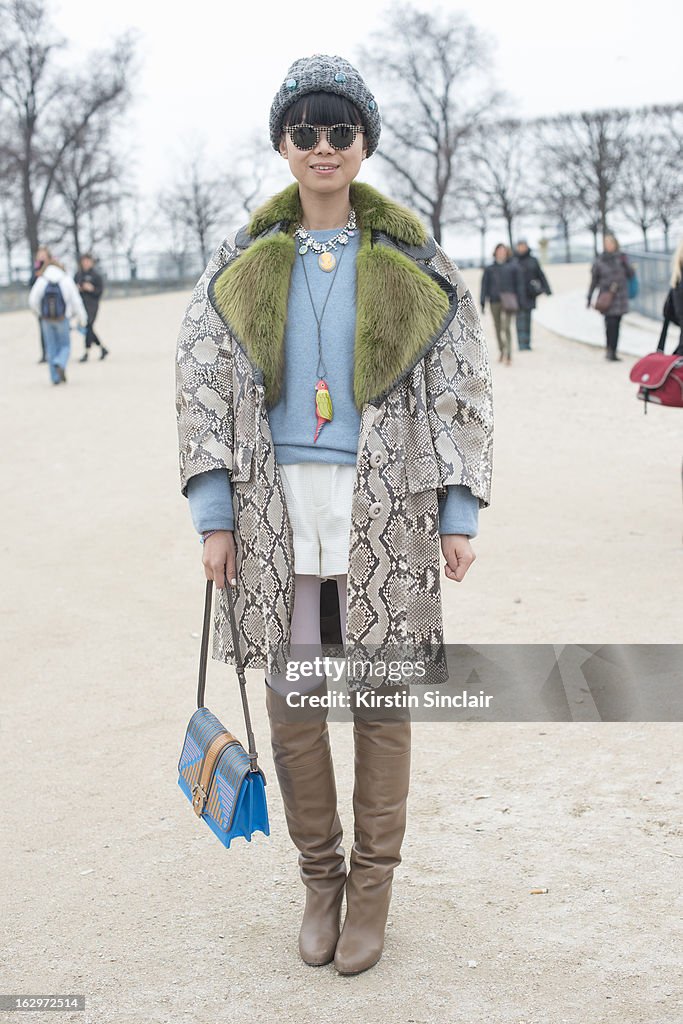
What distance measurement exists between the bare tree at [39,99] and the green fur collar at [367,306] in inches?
1529

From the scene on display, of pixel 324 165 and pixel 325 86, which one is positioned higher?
pixel 325 86

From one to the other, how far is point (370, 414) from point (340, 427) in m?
0.09

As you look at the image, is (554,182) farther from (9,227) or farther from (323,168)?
(323,168)

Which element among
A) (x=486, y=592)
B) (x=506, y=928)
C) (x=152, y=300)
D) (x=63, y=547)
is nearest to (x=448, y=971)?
(x=506, y=928)

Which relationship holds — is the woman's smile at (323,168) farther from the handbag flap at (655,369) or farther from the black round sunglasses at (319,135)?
the handbag flap at (655,369)

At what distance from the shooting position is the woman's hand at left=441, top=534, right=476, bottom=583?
309cm

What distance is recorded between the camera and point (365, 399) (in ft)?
9.81

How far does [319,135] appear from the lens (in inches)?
119

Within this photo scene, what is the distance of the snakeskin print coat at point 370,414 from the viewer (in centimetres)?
301

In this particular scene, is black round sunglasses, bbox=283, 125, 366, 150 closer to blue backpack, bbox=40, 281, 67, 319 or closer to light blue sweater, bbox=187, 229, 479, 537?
light blue sweater, bbox=187, 229, 479, 537

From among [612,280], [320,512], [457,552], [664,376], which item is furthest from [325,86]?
[612,280]

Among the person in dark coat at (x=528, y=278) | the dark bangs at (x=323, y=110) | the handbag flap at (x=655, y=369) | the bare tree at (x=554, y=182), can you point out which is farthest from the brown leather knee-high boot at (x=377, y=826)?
the bare tree at (x=554, y=182)

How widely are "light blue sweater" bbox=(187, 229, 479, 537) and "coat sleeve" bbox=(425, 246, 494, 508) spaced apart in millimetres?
50

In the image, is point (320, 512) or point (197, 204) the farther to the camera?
point (197, 204)
